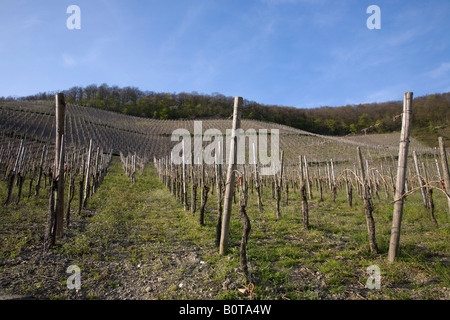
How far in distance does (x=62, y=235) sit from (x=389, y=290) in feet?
18.5

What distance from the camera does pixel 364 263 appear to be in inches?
149

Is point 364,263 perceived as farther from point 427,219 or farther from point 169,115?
point 169,115

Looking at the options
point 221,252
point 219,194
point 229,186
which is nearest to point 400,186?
point 229,186

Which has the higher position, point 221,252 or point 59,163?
point 59,163

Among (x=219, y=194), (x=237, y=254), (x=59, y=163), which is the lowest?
(x=237, y=254)

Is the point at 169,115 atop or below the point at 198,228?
atop

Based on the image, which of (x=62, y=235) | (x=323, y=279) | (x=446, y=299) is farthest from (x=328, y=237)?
(x=62, y=235)

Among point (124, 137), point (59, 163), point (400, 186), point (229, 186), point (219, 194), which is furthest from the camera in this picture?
point (124, 137)

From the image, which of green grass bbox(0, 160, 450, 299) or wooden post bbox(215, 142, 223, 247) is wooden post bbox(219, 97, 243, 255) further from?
wooden post bbox(215, 142, 223, 247)

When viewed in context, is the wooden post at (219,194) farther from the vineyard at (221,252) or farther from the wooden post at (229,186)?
the wooden post at (229,186)

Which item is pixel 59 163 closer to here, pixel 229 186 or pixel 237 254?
pixel 229 186

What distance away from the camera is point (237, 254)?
4.13 m

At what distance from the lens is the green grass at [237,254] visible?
3.07m

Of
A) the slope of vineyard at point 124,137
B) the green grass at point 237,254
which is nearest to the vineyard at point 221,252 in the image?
the green grass at point 237,254
